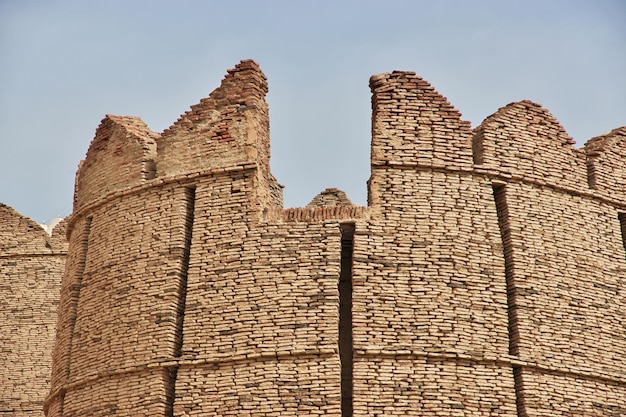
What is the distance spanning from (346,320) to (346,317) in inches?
1.7

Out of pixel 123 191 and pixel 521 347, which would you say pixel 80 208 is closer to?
pixel 123 191

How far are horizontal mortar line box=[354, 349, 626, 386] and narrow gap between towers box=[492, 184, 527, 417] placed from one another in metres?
0.12

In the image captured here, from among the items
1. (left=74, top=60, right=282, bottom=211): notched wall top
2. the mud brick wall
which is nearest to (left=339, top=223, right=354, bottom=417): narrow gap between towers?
(left=74, top=60, right=282, bottom=211): notched wall top

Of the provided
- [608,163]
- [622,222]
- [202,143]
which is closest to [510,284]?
[622,222]

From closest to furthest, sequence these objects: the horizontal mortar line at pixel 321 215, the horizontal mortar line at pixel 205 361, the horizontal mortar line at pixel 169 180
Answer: the horizontal mortar line at pixel 205 361, the horizontal mortar line at pixel 321 215, the horizontal mortar line at pixel 169 180

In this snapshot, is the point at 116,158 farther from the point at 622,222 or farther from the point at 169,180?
the point at 622,222

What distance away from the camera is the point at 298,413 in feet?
37.1

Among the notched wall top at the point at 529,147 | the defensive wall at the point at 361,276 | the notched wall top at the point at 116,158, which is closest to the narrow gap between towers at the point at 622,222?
the defensive wall at the point at 361,276

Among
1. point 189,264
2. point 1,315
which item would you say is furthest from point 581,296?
point 1,315

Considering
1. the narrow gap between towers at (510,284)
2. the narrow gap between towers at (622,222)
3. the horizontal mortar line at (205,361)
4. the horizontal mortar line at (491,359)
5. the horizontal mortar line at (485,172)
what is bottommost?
the horizontal mortar line at (205,361)

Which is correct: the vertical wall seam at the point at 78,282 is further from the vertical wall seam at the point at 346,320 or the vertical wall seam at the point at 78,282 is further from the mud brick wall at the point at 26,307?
the mud brick wall at the point at 26,307

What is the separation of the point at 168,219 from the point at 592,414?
497 centimetres

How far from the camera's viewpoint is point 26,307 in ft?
61.2

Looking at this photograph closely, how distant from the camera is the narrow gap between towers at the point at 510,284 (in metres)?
11.7
